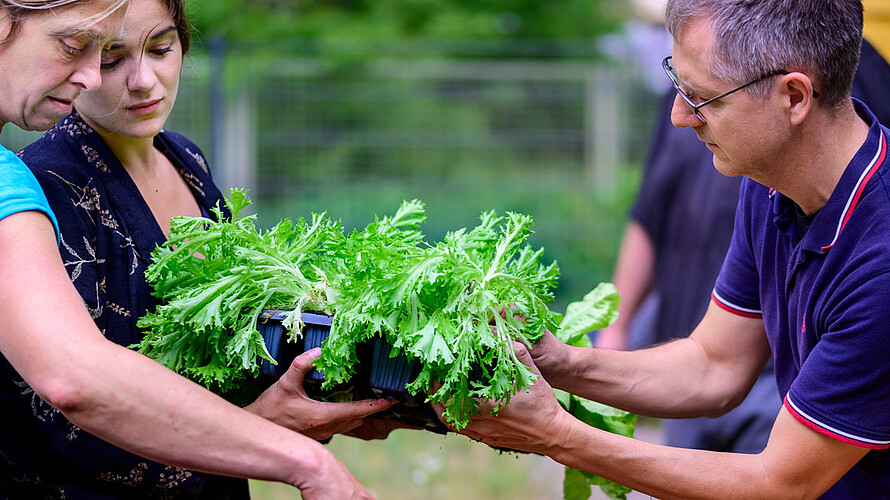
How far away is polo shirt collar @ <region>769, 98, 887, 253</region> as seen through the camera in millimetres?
1997

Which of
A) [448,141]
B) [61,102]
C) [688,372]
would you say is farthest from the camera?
[448,141]

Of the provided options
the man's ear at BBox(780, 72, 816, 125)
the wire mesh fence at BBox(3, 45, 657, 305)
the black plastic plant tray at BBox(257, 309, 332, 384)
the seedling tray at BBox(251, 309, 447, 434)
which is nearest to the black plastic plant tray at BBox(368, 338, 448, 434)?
the seedling tray at BBox(251, 309, 447, 434)

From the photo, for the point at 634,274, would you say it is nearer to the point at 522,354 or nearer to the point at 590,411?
the point at 590,411

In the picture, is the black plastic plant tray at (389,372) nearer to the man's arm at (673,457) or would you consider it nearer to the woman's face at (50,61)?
the man's arm at (673,457)

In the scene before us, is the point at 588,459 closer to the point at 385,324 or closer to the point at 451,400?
the point at 451,400

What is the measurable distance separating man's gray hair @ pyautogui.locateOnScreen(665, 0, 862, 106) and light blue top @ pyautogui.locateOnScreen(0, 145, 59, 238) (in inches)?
61.3

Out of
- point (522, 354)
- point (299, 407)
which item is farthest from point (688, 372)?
point (299, 407)

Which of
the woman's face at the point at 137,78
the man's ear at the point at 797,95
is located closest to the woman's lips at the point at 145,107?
the woman's face at the point at 137,78

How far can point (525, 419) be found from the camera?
2.04 m

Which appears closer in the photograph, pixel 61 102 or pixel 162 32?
pixel 61 102

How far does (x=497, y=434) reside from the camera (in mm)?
2088

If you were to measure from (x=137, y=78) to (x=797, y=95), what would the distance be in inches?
63.8

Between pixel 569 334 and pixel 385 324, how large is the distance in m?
0.86

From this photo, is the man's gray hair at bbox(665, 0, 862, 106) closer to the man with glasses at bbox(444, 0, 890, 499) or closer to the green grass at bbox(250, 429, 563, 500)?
the man with glasses at bbox(444, 0, 890, 499)
